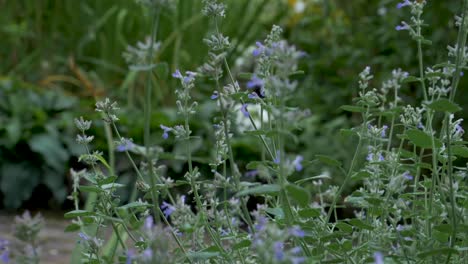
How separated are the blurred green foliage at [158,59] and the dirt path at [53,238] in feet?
1.12

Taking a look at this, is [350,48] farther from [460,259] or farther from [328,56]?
[460,259]

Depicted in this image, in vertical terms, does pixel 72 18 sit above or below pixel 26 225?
above

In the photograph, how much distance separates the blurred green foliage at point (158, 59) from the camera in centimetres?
497

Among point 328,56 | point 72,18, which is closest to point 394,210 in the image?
point 328,56

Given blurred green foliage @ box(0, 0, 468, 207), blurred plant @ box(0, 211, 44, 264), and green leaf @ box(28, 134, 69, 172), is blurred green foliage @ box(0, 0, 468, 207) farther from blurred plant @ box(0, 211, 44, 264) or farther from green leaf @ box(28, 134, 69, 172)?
blurred plant @ box(0, 211, 44, 264)

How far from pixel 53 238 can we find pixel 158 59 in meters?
1.98

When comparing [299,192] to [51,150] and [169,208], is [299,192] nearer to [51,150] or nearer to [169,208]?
[169,208]

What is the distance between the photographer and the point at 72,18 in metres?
6.57

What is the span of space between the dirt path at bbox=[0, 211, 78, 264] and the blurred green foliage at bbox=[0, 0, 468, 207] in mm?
343

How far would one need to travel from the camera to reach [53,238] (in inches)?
160

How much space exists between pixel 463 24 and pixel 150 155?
2.12 feet

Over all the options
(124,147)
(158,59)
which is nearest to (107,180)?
(124,147)

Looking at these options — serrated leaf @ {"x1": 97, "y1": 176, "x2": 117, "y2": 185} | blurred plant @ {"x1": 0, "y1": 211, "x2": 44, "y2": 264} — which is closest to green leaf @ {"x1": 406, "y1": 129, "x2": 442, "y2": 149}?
serrated leaf @ {"x1": 97, "y1": 176, "x2": 117, "y2": 185}

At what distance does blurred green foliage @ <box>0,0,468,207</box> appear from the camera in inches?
196
